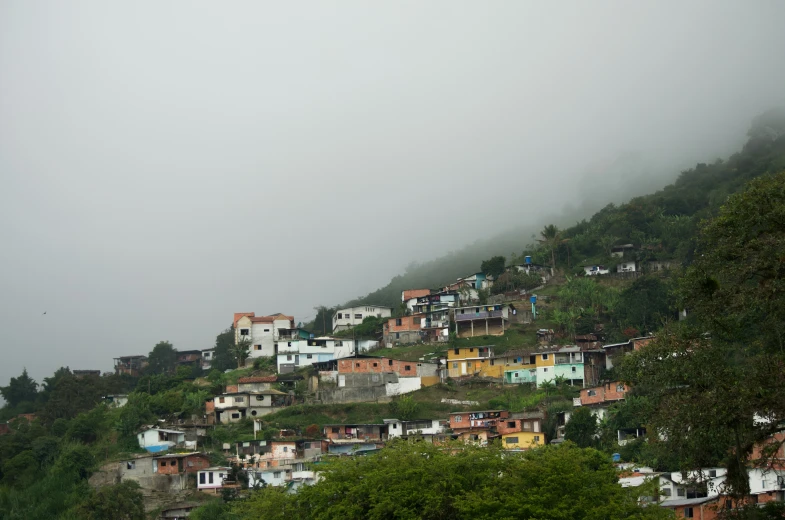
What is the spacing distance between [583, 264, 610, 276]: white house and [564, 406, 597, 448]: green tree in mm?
27779

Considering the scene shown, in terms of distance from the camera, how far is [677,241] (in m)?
66.5

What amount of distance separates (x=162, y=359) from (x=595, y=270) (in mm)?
38994

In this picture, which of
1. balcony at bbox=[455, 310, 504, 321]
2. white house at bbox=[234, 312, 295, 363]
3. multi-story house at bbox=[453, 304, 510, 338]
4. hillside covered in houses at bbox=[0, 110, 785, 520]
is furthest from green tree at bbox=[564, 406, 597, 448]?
white house at bbox=[234, 312, 295, 363]

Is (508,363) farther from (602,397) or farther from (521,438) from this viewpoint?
(521,438)

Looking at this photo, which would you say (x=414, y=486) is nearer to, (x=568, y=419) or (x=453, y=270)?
(x=568, y=419)

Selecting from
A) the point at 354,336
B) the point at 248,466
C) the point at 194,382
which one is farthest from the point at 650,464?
the point at 194,382

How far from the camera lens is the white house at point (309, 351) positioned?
6194 centimetres

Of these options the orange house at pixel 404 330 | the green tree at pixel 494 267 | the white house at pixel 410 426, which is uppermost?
the green tree at pixel 494 267

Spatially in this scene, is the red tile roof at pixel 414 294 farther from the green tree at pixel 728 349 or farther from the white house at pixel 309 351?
the green tree at pixel 728 349

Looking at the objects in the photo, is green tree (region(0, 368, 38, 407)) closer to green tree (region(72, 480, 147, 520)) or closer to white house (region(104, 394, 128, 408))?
white house (region(104, 394, 128, 408))

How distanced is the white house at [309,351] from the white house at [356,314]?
30.2 feet

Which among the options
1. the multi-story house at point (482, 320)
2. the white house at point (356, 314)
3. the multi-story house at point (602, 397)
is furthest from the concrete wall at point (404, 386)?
the white house at point (356, 314)

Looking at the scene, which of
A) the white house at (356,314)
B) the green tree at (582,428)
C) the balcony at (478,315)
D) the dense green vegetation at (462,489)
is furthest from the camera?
the white house at (356,314)

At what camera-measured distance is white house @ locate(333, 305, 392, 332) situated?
73000 mm
